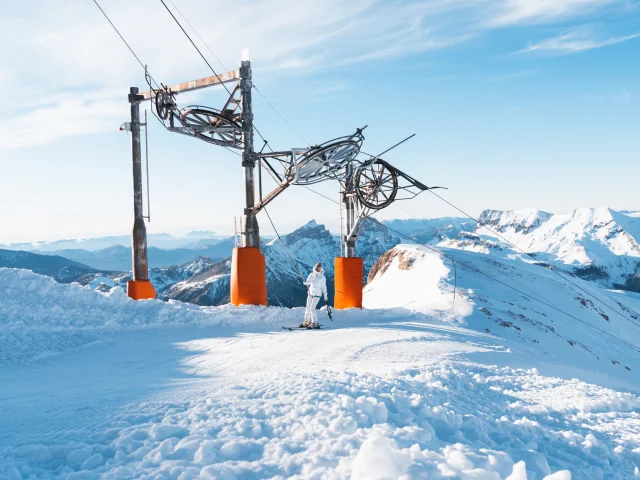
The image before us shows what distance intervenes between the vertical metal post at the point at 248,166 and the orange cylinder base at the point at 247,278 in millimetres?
506

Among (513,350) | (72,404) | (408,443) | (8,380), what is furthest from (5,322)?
(513,350)

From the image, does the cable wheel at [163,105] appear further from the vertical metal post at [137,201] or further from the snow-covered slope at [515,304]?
the snow-covered slope at [515,304]

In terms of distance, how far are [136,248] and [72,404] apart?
12823mm

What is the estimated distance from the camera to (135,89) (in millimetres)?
18484

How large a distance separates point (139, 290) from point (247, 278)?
15.4 feet

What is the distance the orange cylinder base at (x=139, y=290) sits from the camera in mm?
18406

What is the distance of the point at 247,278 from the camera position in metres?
16.9

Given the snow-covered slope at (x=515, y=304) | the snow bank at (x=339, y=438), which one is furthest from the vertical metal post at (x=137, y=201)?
the snow bank at (x=339, y=438)

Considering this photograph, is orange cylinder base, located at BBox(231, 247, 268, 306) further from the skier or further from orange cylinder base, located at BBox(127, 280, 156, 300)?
orange cylinder base, located at BBox(127, 280, 156, 300)

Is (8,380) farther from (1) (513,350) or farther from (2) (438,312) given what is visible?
(2) (438,312)

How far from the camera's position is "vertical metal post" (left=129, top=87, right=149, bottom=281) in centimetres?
1833

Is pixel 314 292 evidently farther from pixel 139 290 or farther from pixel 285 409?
pixel 285 409

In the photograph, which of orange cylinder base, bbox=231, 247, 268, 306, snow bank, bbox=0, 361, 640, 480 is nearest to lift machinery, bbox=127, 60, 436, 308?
orange cylinder base, bbox=231, 247, 268, 306

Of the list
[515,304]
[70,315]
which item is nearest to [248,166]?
[70,315]
